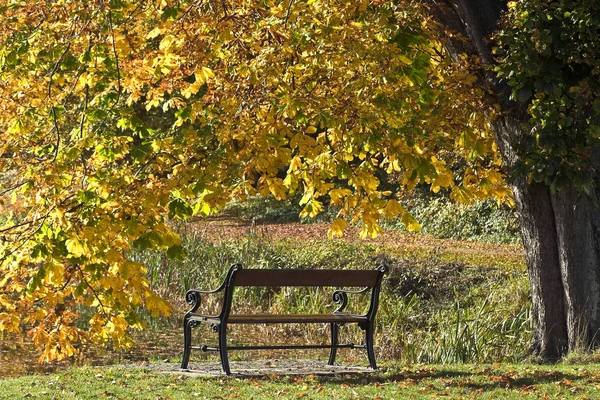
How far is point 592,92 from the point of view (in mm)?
7668

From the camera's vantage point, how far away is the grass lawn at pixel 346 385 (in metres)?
6.76

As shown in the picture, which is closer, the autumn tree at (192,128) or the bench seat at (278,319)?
the autumn tree at (192,128)

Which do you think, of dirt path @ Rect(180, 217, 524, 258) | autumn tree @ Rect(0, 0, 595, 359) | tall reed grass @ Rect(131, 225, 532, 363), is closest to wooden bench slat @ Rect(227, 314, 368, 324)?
autumn tree @ Rect(0, 0, 595, 359)

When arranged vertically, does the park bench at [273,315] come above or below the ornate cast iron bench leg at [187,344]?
above

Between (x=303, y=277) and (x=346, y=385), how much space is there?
1.23 m

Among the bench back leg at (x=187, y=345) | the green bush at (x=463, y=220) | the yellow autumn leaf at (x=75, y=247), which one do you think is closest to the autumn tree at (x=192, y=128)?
the yellow autumn leaf at (x=75, y=247)

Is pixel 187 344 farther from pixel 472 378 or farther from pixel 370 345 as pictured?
pixel 472 378

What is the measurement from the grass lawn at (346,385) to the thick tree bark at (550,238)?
577mm

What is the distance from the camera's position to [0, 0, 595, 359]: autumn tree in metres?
5.98

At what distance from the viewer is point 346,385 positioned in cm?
736

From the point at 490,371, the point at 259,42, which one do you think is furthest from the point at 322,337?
the point at 259,42

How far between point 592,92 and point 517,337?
335cm

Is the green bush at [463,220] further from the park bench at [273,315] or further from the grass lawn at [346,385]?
the grass lawn at [346,385]

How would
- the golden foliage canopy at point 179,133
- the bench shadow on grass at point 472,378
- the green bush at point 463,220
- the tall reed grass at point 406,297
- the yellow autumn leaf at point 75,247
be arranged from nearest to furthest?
the yellow autumn leaf at point 75,247 → the golden foliage canopy at point 179,133 → the bench shadow on grass at point 472,378 → the tall reed grass at point 406,297 → the green bush at point 463,220
